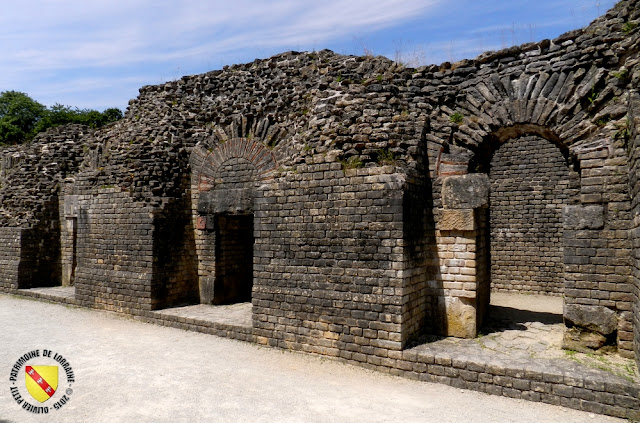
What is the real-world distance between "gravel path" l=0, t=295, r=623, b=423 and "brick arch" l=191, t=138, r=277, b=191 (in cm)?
323

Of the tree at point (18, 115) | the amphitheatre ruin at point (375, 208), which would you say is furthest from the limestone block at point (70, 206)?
the tree at point (18, 115)

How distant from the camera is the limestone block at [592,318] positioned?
5.07 m

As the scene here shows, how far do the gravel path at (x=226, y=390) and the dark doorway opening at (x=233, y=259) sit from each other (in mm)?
1777

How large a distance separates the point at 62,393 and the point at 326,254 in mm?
3684

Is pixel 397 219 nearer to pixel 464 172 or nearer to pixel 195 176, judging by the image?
pixel 464 172

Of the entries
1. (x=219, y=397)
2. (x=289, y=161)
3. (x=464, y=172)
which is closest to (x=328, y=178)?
(x=289, y=161)

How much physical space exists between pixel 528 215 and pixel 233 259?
8.07 meters

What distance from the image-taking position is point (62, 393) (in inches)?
191

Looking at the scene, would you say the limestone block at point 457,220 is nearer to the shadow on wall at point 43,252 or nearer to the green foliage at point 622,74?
the green foliage at point 622,74

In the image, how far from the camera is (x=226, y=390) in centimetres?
493

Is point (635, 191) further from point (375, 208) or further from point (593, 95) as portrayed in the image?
point (375, 208)

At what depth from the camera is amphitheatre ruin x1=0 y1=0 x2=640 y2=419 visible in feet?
16.8

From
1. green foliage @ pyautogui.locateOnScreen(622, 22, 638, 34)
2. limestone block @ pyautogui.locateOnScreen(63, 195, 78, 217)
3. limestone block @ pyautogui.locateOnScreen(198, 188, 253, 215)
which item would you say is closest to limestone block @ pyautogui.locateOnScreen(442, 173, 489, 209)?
green foliage @ pyautogui.locateOnScreen(622, 22, 638, 34)

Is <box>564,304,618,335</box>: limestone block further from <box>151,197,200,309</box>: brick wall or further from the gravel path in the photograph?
<box>151,197,200,309</box>: brick wall
